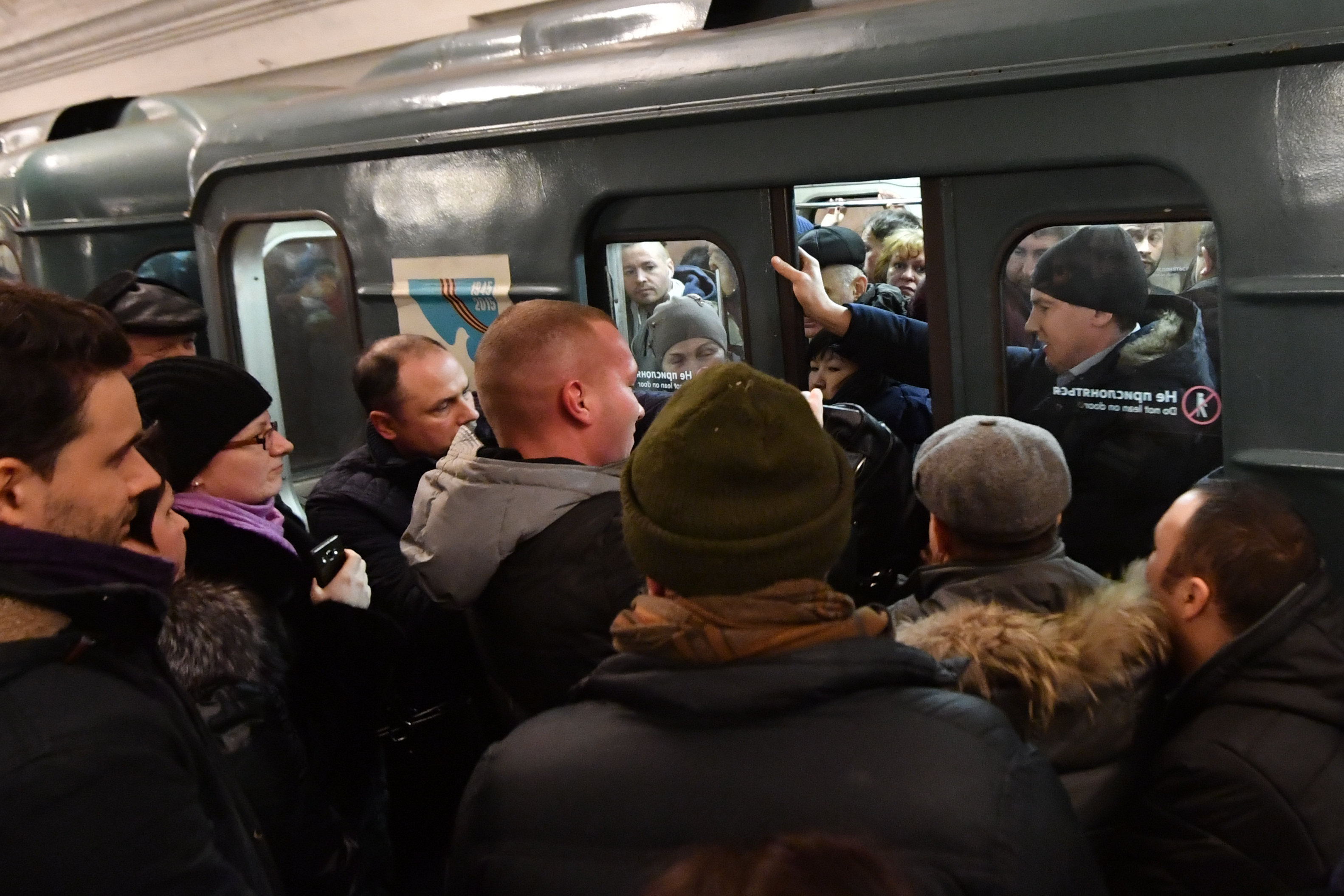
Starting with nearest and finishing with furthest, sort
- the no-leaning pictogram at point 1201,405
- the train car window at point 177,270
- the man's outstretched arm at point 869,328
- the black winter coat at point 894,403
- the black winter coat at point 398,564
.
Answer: the no-leaning pictogram at point 1201,405 → the black winter coat at point 398,564 → the man's outstretched arm at point 869,328 → the black winter coat at point 894,403 → the train car window at point 177,270

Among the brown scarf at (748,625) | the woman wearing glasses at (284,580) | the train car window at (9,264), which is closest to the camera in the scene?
the brown scarf at (748,625)

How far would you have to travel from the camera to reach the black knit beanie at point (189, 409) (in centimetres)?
220

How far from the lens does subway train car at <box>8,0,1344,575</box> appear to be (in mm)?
2246

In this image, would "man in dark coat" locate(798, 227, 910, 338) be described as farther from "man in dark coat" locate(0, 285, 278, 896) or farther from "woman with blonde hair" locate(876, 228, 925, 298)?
"man in dark coat" locate(0, 285, 278, 896)

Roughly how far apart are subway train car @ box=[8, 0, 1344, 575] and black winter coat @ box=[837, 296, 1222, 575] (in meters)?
0.01

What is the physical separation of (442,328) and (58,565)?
2405 mm

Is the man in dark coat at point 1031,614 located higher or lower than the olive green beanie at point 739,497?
lower

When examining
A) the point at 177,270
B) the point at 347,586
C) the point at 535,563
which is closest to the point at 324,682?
the point at 347,586

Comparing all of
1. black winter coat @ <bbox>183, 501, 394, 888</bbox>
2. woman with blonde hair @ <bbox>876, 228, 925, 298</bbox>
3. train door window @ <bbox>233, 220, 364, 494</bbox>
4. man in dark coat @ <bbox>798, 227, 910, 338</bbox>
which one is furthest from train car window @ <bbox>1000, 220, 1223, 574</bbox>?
train door window @ <bbox>233, 220, 364, 494</bbox>

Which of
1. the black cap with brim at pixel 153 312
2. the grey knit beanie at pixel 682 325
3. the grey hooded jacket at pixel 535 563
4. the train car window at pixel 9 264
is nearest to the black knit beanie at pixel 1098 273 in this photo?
the grey knit beanie at pixel 682 325

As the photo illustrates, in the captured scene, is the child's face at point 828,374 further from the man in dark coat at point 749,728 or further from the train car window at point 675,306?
the man in dark coat at point 749,728

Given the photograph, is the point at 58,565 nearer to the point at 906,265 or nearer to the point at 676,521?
the point at 676,521

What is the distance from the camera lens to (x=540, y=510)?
1972 mm

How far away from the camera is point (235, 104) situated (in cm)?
554
